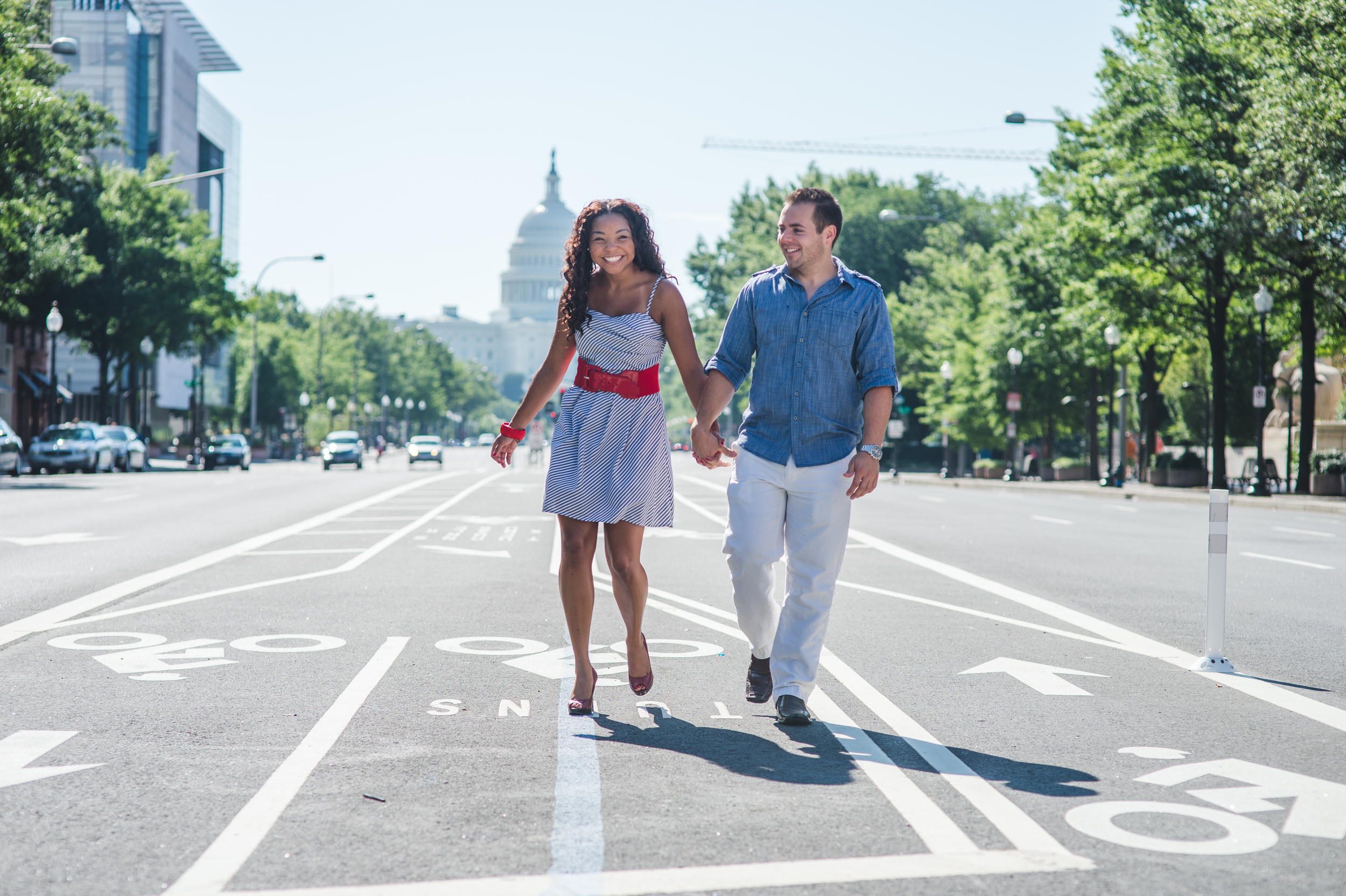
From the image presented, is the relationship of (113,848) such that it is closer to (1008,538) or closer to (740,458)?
(740,458)

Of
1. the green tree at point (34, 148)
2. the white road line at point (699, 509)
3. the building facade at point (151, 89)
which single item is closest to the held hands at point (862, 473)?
the white road line at point (699, 509)

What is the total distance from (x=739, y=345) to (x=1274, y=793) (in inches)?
103

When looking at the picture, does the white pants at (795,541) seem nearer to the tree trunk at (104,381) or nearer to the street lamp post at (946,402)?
the street lamp post at (946,402)

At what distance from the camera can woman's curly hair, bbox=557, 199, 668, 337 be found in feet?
19.8

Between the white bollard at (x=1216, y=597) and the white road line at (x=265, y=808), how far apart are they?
4033 mm

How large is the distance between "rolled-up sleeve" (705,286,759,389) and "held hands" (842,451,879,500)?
0.57 m

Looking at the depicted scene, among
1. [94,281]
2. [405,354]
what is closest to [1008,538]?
[94,281]

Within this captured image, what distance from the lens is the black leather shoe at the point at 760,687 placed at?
6.04 metres

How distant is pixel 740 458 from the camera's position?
19.3ft

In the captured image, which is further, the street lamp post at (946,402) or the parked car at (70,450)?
the street lamp post at (946,402)

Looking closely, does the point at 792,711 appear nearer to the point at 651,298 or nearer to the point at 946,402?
the point at 651,298

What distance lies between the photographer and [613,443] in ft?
19.5

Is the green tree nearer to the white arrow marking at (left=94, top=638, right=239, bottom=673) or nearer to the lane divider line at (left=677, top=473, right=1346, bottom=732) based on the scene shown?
the lane divider line at (left=677, top=473, right=1346, bottom=732)

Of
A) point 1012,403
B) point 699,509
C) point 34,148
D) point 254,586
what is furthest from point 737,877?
point 1012,403
